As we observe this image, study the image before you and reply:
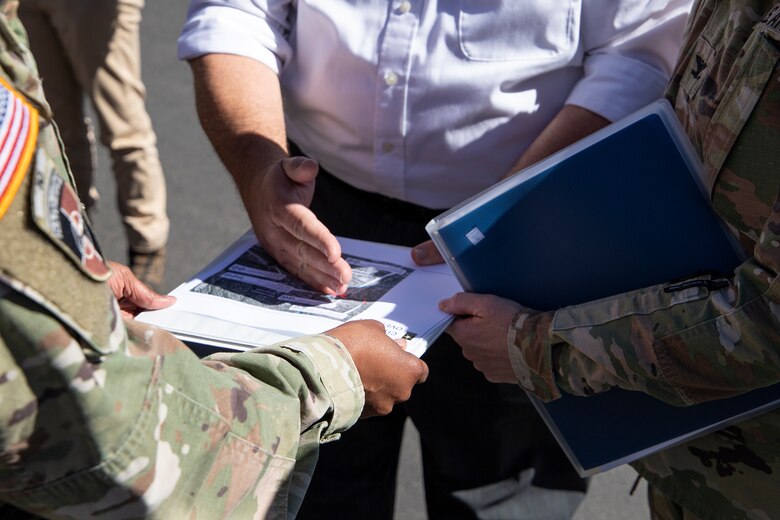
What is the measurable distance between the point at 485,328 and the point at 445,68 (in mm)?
463

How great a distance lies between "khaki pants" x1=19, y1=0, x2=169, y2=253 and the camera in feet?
9.61

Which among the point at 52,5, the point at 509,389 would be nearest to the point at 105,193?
the point at 52,5

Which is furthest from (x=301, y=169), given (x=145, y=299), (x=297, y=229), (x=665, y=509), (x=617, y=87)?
(x=665, y=509)

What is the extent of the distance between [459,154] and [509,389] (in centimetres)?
48

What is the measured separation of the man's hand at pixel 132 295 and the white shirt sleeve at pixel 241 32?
49 cm

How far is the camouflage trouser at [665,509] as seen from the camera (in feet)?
4.58

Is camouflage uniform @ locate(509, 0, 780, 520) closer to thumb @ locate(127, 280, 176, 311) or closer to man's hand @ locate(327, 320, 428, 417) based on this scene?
man's hand @ locate(327, 320, 428, 417)

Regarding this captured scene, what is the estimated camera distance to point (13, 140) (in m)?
0.77

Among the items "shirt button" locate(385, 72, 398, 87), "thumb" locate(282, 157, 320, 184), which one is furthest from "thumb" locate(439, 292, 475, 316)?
"shirt button" locate(385, 72, 398, 87)

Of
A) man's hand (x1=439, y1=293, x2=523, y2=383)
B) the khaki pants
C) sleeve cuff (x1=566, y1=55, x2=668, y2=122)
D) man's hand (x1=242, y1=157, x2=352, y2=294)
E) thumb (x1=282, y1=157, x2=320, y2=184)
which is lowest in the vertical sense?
the khaki pants

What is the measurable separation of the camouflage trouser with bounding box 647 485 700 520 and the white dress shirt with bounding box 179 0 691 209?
1.97 feet

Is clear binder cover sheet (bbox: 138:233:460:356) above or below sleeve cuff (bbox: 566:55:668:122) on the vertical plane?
below

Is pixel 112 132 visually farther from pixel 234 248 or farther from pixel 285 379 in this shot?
pixel 285 379

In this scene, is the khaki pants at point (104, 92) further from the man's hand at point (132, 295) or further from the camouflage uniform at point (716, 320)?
the camouflage uniform at point (716, 320)
